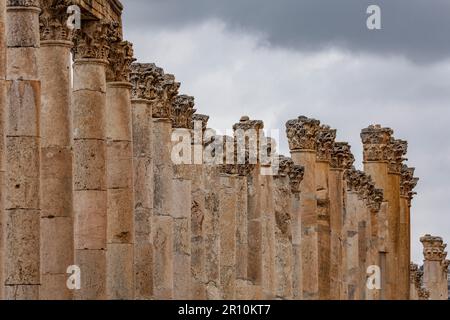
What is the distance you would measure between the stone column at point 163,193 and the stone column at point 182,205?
1322 mm

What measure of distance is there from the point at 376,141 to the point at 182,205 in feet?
62.3

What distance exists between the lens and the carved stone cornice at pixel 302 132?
5997cm

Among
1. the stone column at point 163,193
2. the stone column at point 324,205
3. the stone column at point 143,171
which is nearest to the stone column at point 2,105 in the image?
the stone column at point 143,171

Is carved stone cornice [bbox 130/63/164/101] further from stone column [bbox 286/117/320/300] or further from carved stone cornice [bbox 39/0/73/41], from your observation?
stone column [bbox 286/117/320/300]

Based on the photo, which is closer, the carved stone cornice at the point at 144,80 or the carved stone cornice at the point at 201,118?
the carved stone cornice at the point at 144,80

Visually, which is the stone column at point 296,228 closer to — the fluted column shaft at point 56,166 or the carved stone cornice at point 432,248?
the fluted column shaft at point 56,166

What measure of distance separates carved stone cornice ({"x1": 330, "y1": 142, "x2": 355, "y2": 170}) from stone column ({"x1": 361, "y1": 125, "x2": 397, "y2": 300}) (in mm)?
3870

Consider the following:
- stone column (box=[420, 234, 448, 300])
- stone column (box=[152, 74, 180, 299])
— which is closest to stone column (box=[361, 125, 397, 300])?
stone column (box=[152, 74, 180, 299])

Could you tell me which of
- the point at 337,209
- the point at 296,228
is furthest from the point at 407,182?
the point at 296,228

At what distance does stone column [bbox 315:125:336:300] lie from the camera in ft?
200

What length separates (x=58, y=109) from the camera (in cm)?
3744

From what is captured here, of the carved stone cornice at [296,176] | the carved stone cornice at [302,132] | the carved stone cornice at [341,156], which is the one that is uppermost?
the carved stone cornice at [302,132]

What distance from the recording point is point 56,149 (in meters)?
37.6
